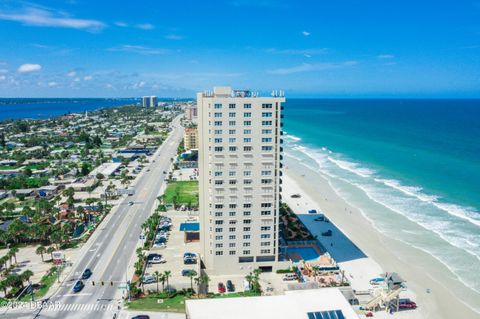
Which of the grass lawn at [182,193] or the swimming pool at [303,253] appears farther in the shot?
the grass lawn at [182,193]

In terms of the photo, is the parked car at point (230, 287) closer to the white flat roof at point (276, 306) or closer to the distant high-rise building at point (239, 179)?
the distant high-rise building at point (239, 179)

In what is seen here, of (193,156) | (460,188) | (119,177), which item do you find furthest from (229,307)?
(193,156)

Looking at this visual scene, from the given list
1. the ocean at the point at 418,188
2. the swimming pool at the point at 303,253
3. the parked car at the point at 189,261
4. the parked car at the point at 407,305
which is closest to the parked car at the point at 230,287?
the parked car at the point at 189,261

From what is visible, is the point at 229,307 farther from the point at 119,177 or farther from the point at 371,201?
the point at 119,177

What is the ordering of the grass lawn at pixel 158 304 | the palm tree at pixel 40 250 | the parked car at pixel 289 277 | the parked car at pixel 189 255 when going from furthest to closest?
the palm tree at pixel 40 250, the parked car at pixel 189 255, the parked car at pixel 289 277, the grass lawn at pixel 158 304

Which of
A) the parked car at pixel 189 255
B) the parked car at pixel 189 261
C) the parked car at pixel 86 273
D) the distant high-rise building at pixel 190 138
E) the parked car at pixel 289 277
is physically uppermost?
the distant high-rise building at pixel 190 138

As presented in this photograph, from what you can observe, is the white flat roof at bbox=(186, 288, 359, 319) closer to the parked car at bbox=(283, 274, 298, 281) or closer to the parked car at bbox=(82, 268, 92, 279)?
the parked car at bbox=(283, 274, 298, 281)

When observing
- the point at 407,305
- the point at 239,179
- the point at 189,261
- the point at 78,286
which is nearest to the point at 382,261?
the point at 407,305

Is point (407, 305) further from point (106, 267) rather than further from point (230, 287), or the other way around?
point (106, 267)
